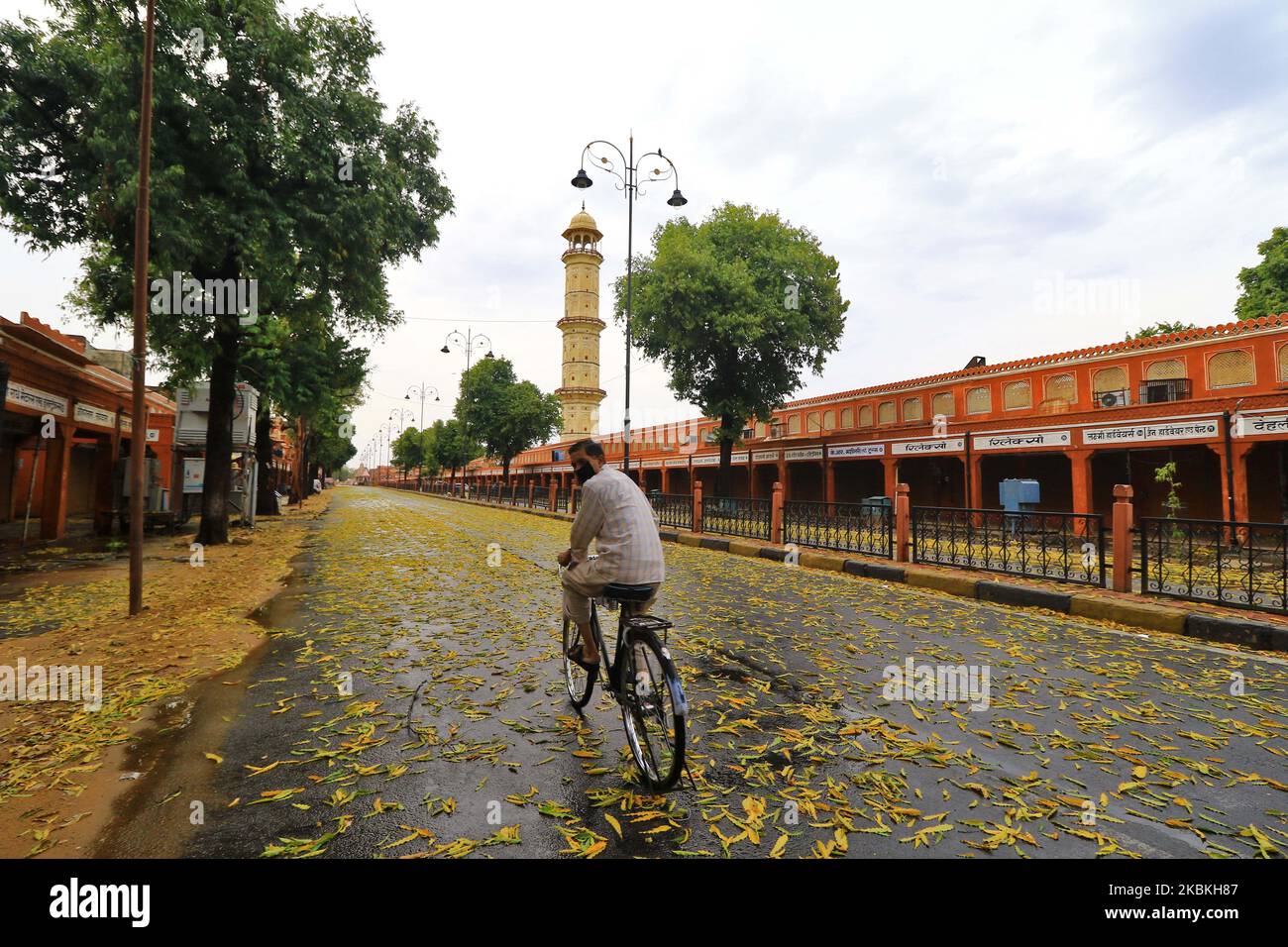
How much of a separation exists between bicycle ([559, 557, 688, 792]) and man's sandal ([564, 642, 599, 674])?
0.86ft

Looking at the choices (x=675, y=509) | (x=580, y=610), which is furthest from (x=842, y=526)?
(x=580, y=610)

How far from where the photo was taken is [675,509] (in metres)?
22.1

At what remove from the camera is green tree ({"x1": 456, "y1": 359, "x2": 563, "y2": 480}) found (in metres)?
48.1

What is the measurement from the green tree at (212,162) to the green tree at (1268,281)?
39.2m

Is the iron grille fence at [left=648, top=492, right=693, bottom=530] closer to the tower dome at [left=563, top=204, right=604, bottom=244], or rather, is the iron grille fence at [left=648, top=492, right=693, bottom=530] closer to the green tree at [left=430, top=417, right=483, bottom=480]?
the green tree at [left=430, top=417, right=483, bottom=480]

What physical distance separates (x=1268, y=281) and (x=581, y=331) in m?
61.6

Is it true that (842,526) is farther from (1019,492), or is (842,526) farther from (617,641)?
(617,641)

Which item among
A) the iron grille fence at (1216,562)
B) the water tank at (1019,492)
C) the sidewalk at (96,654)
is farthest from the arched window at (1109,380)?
the sidewalk at (96,654)

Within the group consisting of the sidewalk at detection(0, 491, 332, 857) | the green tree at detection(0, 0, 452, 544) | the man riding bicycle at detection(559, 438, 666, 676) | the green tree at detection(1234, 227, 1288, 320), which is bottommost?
the sidewalk at detection(0, 491, 332, 857)

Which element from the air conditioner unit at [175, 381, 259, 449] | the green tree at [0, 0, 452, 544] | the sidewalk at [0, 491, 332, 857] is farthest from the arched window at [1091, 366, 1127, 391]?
the air conditioner unit at [175, 381, 259, 449]

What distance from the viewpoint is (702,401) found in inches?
1104

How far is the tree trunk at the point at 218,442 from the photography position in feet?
44.9

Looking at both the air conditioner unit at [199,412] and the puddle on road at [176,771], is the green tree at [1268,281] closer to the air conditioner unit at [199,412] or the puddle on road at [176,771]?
the puddle on road at [176,771]
